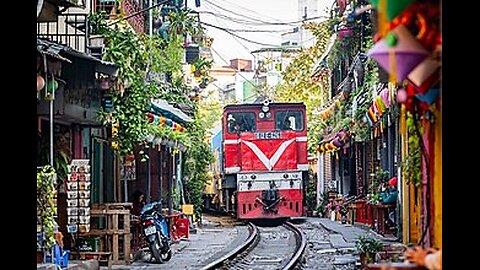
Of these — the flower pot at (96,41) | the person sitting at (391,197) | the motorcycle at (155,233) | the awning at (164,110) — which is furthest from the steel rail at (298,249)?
the flower pot at (96,41)

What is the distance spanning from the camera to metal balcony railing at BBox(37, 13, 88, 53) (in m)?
11.6

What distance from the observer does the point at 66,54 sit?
9211mm

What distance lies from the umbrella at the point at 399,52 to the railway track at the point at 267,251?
1013 cm

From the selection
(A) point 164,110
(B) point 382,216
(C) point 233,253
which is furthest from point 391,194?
(A) point 164,110

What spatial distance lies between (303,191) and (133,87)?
34.8ft

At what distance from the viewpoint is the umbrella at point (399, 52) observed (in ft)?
9.05

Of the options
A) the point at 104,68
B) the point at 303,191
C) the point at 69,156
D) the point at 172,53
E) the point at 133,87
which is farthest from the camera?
the point at 303,191

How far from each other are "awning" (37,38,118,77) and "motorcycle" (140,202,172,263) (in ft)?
9.40

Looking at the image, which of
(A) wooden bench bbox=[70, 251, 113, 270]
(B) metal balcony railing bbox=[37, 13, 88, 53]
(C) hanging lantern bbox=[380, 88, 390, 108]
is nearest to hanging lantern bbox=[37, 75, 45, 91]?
(B) metal balcony railing bbox=[37, 13, 88, 53]

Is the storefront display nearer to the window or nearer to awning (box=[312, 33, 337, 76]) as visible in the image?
awning (box=[312, 33, 337, 76])
